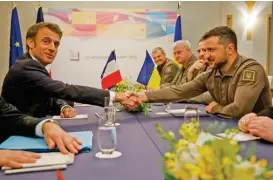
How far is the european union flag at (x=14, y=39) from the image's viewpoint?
17.6 feet

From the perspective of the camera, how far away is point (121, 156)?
4.34 feet

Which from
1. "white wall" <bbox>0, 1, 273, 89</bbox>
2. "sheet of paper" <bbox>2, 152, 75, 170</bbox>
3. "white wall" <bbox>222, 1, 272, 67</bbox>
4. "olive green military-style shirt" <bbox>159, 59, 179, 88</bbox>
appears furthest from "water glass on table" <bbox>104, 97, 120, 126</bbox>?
"white wall" <bbox>222, 1, 272, 67</bbox>

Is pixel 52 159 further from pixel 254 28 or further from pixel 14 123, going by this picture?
pixel 254 28

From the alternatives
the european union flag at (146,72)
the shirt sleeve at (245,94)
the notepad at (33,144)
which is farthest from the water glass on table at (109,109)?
the european union flag at (146,72)

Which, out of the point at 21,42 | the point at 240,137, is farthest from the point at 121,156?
the point at 21,42

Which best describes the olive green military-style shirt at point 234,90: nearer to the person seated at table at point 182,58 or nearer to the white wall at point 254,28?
the person seated at table at point 182,58

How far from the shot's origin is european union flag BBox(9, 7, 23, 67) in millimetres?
5371

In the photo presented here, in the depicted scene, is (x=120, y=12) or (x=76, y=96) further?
(x=120, y=12)

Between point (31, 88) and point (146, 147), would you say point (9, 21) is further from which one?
point (146, 147)

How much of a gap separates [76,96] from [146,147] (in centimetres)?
99

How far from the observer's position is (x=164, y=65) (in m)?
5.55

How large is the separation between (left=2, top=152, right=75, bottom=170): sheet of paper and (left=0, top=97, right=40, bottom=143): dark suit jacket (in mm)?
350

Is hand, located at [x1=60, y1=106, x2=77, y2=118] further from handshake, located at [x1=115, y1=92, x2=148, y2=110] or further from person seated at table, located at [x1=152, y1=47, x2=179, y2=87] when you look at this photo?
person seated at table, located at [x1=152, y1=47, x2=179, y2=87]

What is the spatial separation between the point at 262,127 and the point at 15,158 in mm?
1092
